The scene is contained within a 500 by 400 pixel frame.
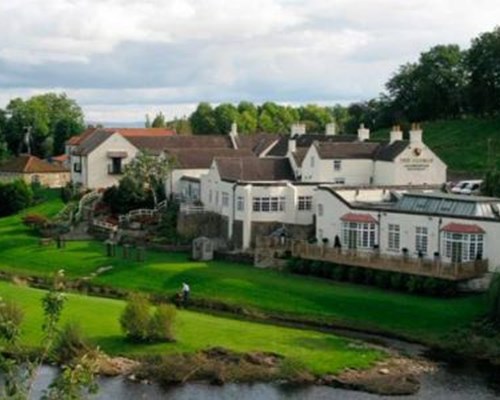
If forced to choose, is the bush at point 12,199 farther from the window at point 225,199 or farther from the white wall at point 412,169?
the white wall at point 412,169

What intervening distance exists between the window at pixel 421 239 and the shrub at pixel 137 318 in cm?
1886

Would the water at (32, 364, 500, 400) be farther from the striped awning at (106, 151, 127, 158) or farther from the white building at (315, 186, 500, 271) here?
the striped awning at (106, 151, 127, 158)

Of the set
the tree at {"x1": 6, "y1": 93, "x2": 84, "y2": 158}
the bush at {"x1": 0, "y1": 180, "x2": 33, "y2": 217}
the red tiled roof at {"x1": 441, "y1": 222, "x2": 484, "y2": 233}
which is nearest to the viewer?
the red tiled roof at {"x1": 441, "y1": 222, "x2": 484, "y2": 233}

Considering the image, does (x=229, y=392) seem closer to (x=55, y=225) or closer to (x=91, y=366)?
(x=91, y=366)

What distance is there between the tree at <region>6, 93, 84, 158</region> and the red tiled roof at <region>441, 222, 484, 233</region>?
8349cm

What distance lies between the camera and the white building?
185ft

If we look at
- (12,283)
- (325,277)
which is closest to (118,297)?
(12,283)

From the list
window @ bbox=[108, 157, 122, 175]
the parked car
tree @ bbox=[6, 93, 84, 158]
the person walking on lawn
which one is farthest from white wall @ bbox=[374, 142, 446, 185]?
tree @ bbox=[6, 93, 84, 158]

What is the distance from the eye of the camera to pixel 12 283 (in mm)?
64438

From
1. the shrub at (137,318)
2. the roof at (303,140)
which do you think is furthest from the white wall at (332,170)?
the shrub at (137,318)

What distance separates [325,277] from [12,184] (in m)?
39.4

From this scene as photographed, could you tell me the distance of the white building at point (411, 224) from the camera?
56.3m

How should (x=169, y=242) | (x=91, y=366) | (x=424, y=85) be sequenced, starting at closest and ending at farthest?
1. (x=91, y=366)
2. (x=169, y=242)
3. (x=424, y=85)

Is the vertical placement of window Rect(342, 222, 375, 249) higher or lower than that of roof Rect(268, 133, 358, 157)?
lower
